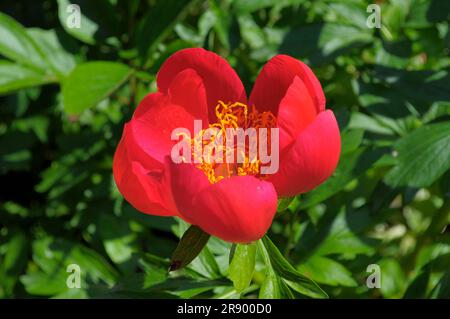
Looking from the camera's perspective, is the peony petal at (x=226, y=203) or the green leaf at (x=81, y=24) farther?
the green leaf at (x=81, y=24)

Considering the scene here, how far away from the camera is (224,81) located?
37.2 inches

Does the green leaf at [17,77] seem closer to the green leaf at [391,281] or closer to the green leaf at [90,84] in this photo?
the green leaf at [90,84]

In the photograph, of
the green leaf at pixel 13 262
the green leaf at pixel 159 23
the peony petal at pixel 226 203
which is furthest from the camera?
the green leaf at pixel 13 262

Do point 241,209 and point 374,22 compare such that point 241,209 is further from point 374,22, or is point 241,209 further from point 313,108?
point 374,22

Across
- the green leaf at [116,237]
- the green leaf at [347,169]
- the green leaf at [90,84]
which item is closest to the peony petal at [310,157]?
the green leaf at [347,169]

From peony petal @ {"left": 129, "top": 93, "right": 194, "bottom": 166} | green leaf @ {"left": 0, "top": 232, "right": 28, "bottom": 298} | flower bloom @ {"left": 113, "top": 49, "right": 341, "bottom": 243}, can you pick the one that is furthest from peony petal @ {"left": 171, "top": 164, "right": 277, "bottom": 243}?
green leaf @ {"left": 0, "top": 232, "right": 28, "bottom": 298}

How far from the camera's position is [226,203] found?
2.49ft

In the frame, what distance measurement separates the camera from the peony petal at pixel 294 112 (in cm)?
83

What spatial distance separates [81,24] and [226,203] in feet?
2.00

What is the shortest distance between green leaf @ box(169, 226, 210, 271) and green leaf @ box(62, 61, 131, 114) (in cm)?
31

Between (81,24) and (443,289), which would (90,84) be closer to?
(81,24)

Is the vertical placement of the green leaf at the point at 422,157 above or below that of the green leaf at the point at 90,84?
below

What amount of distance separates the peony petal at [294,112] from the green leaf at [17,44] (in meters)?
0.52

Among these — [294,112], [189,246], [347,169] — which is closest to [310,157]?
[294,112]
